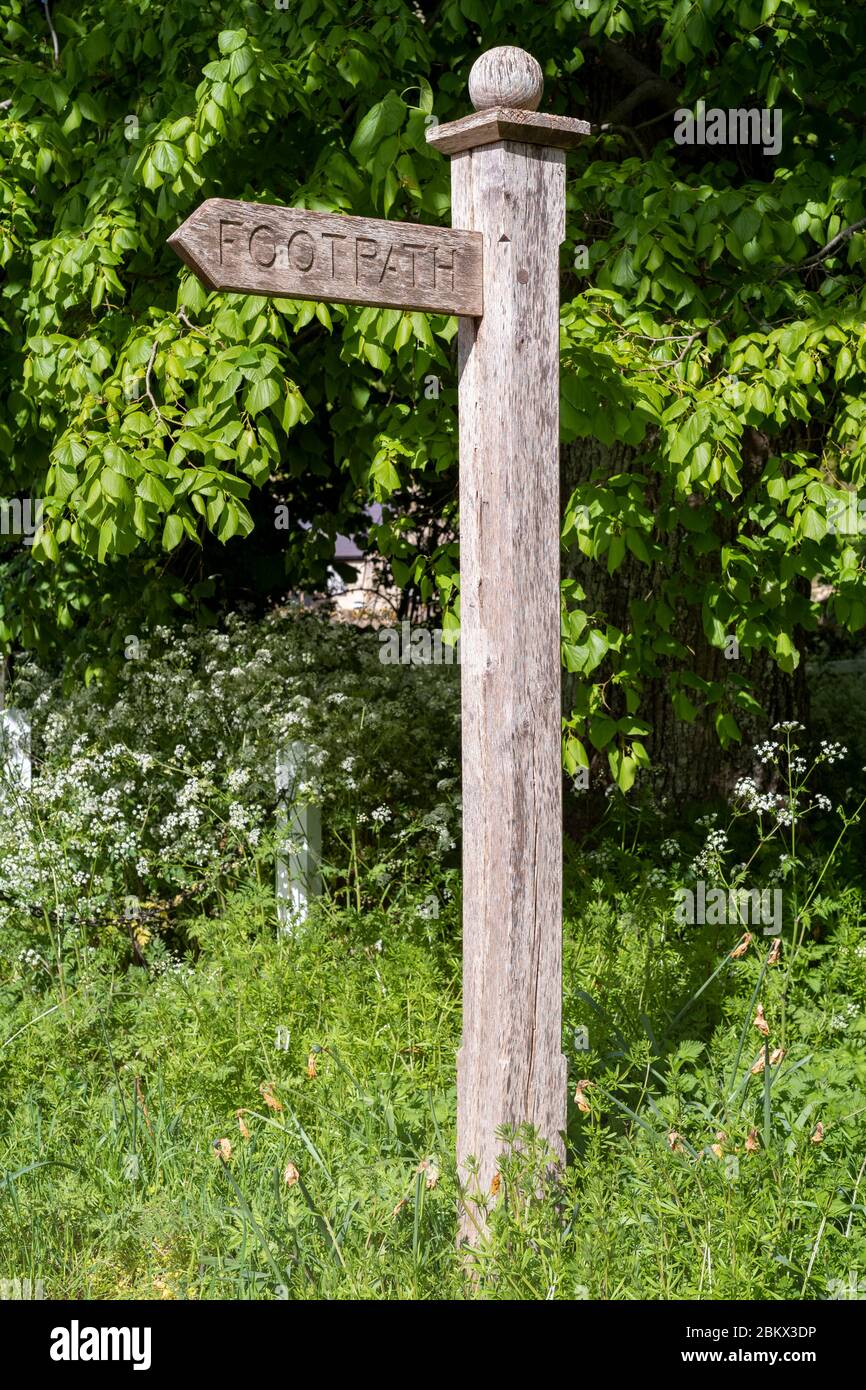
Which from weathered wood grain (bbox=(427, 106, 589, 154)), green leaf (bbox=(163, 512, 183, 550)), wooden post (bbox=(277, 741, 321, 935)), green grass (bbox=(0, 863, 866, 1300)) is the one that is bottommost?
green grass (bbox=(0, 863, 866, 1300))

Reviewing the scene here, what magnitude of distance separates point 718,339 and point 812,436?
1.46m

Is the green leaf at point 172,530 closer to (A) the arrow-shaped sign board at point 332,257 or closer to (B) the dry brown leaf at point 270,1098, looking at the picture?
(A) the arrow-shaped sign board at point 332,257

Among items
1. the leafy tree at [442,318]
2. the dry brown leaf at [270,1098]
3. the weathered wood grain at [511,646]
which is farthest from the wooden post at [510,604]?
the leafy tree at [442,318]

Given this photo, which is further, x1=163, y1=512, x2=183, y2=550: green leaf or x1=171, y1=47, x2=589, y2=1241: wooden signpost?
x1=163, y1=512, x2=183, y2=550: green leaf

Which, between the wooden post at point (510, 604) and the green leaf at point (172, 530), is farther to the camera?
the green leaf at point (172, 530)

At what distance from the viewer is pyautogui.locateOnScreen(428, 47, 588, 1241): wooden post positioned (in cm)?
315

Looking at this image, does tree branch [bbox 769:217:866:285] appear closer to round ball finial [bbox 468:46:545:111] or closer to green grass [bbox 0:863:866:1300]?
round ball finial [bbox 468:46:545:111]

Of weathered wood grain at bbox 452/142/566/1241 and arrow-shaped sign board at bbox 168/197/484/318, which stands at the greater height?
arrow-shaped sign board at bbox 168/197/484/318

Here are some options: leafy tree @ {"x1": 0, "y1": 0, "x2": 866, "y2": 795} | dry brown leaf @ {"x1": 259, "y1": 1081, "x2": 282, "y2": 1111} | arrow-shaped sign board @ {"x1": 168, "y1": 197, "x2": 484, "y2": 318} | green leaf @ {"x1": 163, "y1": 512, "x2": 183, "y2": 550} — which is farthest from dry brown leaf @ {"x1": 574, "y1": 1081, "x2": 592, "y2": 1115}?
green leaf @ {"x1": 163, "y1": 512, "x2": 183, "y2": 550}

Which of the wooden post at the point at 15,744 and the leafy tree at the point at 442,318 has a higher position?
the leafy tree at the point at 442,318

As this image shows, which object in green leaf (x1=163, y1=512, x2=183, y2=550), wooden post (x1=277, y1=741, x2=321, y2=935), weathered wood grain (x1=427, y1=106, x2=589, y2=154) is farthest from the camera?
wooden post (x1=277, y1=741, x2=321, y2=935)

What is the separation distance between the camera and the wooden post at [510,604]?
10.3 ft

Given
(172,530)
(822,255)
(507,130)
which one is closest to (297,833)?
(172,530)
